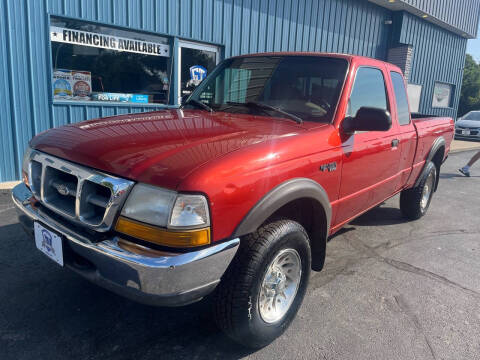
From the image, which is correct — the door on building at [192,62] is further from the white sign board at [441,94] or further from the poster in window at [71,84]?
the white sign board at [441,94]

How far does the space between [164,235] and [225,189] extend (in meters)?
0.37

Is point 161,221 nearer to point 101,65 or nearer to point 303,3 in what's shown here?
point 101,65

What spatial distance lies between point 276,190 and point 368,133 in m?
1.37

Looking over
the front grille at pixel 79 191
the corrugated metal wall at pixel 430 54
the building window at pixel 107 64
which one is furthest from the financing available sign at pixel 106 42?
the corrugated metal wall at pixel 430 54

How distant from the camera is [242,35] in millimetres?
8359

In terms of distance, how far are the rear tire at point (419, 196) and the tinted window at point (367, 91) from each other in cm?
168

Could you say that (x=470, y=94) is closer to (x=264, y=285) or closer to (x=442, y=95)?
(x=442, y=95)

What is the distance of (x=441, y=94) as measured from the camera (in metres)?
16.8

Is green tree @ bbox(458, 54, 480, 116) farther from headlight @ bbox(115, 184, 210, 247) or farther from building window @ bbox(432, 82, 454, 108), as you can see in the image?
headlight @ bbox(115, 184, 210, 247)

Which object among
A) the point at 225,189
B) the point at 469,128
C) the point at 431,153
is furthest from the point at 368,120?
the point at 469,128

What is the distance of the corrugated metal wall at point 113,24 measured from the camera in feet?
18.1

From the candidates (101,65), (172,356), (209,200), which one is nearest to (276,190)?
(209,200)

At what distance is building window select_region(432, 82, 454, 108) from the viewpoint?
53.6 ft

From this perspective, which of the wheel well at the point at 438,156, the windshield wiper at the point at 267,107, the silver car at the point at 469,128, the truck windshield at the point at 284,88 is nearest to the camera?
the windshield wiper at the point at 267,107
